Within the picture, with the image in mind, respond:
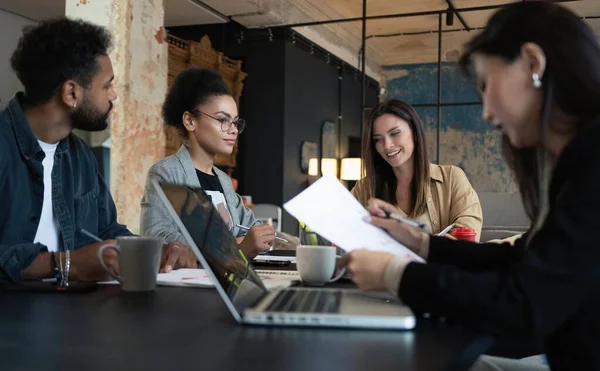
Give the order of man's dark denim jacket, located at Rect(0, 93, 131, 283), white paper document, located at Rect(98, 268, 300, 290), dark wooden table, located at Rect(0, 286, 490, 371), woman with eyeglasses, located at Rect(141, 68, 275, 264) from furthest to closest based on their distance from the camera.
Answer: woman with eyeglasses, located at Rect(141, 68, 275, 264), man's dark denim jacket, located at Rect(0, 93, 131, 283), white paper document, located at Rect(98, 268, 300, 290), dark wooden table, located at Rect(0, 286, 490, 371)

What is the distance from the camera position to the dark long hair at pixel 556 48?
0.89 meters

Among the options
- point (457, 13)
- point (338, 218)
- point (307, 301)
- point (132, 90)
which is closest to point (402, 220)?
point (338, 218)

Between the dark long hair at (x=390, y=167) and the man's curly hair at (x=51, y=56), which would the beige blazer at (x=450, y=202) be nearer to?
the dark long hair at (x=390, y=167)

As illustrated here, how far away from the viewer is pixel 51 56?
1978 mm

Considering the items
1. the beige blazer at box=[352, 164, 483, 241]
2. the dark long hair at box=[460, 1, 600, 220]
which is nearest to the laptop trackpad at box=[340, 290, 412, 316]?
the dark long hair at box=[460, 1, 600, 220]

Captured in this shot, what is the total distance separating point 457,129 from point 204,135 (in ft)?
31.6

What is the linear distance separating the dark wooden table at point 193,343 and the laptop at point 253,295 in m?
0.02

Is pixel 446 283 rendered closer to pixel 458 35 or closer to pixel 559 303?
pixel 559 303

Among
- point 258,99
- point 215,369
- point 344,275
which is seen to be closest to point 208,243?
point 215,369

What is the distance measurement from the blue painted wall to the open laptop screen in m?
10.6

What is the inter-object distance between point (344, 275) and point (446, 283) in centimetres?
64

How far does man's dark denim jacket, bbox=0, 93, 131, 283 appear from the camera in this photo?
1722 millimetres

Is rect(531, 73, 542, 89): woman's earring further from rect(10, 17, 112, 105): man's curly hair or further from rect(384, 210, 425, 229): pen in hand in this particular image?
rect(10, 17, 112, 105): man's curly hair

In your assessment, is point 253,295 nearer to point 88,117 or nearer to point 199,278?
point 199,278
